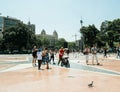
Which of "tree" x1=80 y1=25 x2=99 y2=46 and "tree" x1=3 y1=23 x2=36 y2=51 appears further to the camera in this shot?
"tree" x1=80 y1=25 x2=99 y2=46

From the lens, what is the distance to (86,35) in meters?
105

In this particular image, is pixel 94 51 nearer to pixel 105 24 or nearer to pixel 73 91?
pixel 73 91

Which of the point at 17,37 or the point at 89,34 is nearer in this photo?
the point at 17,37

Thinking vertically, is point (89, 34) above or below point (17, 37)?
above

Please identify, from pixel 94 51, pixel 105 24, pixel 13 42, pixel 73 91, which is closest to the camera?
pixel 73 91

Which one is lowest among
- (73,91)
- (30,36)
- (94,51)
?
(73,91)

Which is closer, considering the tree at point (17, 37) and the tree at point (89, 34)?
the tree at point (17, 37)

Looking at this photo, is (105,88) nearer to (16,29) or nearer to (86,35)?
(16,29)

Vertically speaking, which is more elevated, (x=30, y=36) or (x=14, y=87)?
(x=30, y=36)

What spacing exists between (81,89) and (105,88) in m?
1.05

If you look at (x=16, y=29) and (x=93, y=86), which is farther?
(x=16, y=29)

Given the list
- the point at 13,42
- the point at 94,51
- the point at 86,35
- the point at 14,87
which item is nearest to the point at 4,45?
the point at 13,42

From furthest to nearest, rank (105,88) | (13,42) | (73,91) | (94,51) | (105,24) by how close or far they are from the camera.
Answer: (105,24) → (13,42) → (94,51) → (105,88) → (73,91)

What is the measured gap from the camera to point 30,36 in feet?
302
